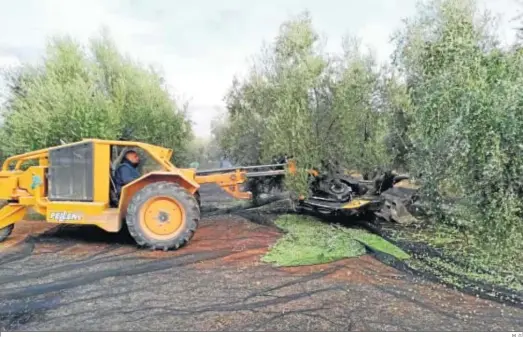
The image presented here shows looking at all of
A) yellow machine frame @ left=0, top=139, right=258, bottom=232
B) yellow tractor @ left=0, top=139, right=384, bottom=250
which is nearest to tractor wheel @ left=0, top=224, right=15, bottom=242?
yellow machine frame @ left=0, top=139, right=258, bottom=232

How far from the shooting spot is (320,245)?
21.5 feet

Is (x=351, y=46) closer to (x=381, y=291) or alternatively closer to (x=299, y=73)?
(x=299, y=73)

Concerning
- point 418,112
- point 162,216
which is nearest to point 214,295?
point 162,216

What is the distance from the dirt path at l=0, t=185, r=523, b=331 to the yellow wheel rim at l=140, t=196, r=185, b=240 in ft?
1.17

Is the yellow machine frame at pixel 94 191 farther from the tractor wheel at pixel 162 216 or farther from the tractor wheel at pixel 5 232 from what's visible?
the tractor wheel at pixel 162 216

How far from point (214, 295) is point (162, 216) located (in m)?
2.40

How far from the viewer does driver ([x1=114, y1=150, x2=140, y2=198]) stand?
6.87 metres

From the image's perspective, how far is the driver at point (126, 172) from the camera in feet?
22.5

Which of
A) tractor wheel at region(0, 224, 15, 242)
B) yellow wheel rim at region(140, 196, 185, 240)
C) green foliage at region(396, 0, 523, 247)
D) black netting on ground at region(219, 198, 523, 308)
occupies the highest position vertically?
green foliage at region(396, 0, 523, 247)

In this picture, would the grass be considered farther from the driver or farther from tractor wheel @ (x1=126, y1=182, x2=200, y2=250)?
the driver

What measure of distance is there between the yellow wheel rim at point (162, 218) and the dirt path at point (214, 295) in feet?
1.17

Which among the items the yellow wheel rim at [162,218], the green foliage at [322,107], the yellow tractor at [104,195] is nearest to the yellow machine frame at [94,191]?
the yellow tractor at [104,195]

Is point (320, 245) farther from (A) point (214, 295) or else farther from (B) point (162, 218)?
(A) point (214, 295)

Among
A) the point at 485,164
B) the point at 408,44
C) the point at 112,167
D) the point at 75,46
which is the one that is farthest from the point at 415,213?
the point at 75,46
